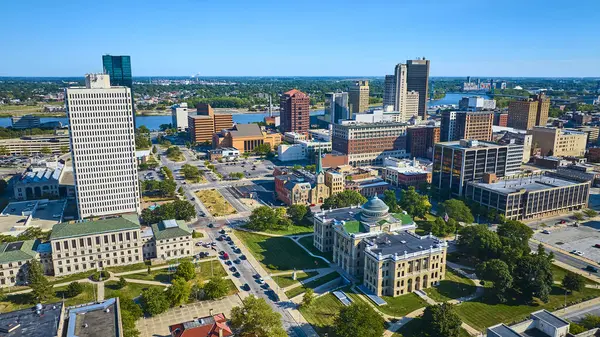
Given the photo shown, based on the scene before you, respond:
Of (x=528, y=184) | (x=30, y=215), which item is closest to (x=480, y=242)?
(x=528, y=184)

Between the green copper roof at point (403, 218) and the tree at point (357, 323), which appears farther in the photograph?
the green copper roof at point (403, 218)

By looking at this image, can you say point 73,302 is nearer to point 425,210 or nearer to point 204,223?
point 204,223

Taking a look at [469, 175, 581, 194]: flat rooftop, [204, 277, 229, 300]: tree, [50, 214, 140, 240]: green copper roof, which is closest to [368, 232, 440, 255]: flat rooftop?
[204, 277, 229, 300]: tree

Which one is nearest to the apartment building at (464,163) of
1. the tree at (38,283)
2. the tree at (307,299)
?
the tree at (307,299)

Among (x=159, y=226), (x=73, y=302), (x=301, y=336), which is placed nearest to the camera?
(x=301, y=336)

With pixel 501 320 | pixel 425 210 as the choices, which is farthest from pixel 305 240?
pixel 501 320

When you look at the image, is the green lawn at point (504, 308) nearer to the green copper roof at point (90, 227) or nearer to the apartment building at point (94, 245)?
the apartment building at point (94, 245)

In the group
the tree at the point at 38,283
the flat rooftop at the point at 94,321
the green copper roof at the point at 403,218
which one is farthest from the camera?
the green copper roof at the point at 403,218
